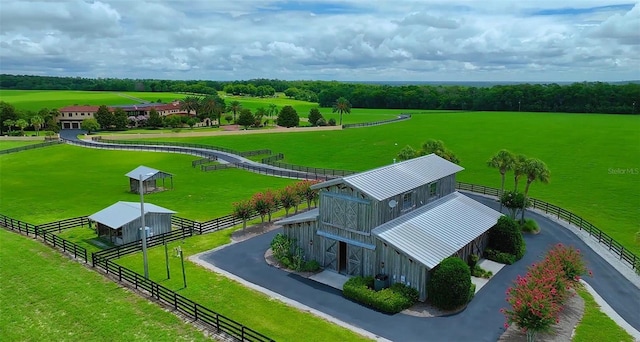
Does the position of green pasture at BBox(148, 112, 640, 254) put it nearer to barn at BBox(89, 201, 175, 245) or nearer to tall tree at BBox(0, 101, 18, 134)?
barn at BBox(89, 201, 175, 245)

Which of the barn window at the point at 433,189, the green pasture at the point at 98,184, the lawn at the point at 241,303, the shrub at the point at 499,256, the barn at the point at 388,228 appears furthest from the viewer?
the green pasture at the point at 98,184

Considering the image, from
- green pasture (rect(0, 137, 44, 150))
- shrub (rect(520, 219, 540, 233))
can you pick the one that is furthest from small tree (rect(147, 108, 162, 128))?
shrub (rect(520, 219, 540, 233))

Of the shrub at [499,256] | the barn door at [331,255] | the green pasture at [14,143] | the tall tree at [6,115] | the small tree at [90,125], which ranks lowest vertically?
the shrub at [499,256]

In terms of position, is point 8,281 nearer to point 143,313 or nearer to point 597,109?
point 143,313

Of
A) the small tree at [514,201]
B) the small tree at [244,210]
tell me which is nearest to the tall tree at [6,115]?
the small tree at [244,210]

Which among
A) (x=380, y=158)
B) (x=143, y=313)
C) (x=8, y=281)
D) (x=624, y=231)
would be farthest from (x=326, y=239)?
(x=380, y=158)

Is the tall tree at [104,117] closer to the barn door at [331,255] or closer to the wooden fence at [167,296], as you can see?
the wooden fence at [167,296]
